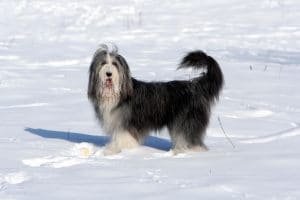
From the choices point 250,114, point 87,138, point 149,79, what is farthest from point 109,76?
point 149,79

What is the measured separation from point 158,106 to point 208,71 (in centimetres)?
54

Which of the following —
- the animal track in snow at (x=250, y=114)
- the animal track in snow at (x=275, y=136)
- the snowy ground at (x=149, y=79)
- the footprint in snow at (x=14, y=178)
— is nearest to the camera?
the snowy ground at (x=149, y=79)

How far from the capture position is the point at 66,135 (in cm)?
709

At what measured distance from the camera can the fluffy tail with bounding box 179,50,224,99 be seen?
243 inches

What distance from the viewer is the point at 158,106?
20.7 feet

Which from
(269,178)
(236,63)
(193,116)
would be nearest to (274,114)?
(193,116)

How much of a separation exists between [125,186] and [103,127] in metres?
1.85

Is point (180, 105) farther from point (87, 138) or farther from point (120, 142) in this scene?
point (87, 138)

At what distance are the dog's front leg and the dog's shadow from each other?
1.18ft

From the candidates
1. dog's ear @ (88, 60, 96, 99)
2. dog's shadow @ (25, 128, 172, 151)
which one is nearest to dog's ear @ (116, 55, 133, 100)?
dog's ear @ (88, 60, 96, 99)

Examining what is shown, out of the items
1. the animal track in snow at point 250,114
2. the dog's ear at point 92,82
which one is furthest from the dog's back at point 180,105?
the animal track in snow at point 250,114

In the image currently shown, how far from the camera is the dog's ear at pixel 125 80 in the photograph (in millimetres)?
6105

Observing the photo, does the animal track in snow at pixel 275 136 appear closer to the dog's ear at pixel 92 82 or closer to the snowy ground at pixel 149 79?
the snowy ground at pixel 149 79

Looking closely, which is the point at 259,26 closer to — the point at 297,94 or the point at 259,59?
the point at 259,59
